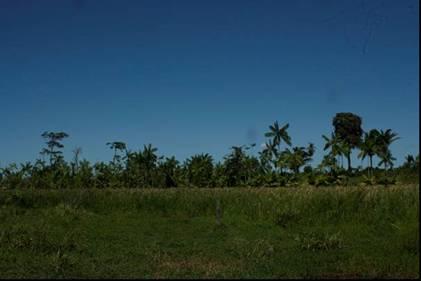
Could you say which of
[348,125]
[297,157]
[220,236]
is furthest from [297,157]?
[220,236]

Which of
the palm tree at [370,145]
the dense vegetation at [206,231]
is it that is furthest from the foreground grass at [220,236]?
the palm tree at [370,145]

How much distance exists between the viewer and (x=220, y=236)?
46.9ft

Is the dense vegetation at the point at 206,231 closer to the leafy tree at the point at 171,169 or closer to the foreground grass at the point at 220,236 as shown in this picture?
the foreground grass at the point at 220,236

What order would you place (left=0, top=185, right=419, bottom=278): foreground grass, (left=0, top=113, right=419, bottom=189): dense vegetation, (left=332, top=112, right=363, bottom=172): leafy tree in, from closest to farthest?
1. (left=0, top=185, right=419, bottom=278): foreground grass
2. (left=0, top=113, right=419, bottom=189): dense vegetation
3. (left=332, top=112, right=363, bottom=172): leafy tree

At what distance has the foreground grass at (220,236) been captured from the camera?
Result: 8594 mm

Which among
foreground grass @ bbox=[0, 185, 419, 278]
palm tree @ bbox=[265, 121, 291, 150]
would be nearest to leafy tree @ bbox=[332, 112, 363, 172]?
palm tree @ bbox=[265, 121, 291, 150]

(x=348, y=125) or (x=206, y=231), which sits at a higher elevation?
(x=348, y=125)

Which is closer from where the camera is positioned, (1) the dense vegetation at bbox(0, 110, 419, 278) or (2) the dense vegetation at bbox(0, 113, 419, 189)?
(1) the dense vegetation at bbox(0, 110, 419, 278)

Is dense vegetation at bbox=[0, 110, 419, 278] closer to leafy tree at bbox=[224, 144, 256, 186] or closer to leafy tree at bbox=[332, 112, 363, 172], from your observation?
leafy tree at bbox=[224, 144, 256, 186]

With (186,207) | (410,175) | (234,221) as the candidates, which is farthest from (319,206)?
(410,175)

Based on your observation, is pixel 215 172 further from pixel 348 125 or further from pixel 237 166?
pixel 348 125

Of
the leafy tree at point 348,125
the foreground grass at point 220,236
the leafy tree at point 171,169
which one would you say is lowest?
the foreground grass at point 220,236

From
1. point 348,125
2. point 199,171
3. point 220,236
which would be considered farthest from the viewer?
point 348,125

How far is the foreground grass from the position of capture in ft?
28.2
